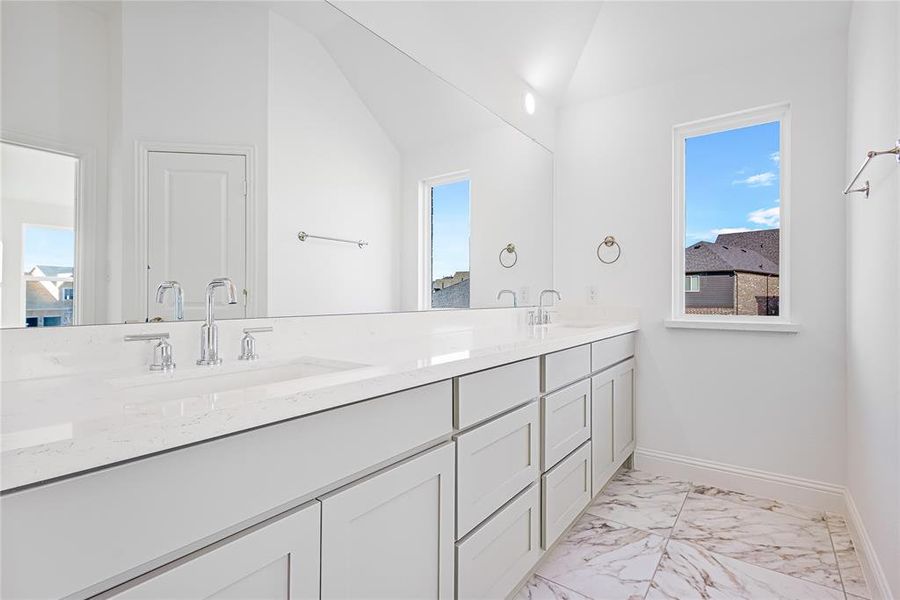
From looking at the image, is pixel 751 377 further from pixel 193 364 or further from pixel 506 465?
pixel 193 364

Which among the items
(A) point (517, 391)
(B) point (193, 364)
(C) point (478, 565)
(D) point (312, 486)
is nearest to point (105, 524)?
(D) point (312, 486)

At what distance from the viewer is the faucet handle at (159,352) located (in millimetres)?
1077

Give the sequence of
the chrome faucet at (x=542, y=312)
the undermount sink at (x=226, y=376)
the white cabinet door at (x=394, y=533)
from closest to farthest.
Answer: the white cabinet door at (x=394, y=533) < the undermount sink at (x=226, y=376) < the chrome faucet at (x=542, y=312)

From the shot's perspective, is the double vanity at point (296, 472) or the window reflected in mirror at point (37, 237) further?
the window reflected in mirror at point (37, 237)

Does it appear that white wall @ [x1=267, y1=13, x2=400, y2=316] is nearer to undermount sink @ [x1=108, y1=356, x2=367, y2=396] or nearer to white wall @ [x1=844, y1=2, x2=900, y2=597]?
undermount sink @ [x1=108, y1=356, x2=367, y2=396]

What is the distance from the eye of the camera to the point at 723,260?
2.63 meters

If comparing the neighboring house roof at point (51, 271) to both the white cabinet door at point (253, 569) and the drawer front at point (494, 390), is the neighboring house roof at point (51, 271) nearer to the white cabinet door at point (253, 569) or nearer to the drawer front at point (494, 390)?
the white cabinet door at point (253, 569)

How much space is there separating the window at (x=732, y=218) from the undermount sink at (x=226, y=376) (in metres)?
2.22

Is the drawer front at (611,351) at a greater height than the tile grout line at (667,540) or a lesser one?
greater

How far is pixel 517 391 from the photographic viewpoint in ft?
4.97

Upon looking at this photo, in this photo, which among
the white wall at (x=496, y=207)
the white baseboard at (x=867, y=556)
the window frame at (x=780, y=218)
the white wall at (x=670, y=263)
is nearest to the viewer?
the white baseboard at (x=867, y=556)

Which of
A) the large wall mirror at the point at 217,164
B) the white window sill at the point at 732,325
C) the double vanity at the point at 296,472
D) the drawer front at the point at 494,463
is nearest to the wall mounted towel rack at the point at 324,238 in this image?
the large wall mirror at the point at 217,164

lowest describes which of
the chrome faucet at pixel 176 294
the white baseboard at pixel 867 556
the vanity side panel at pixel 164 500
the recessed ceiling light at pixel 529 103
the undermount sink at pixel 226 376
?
the white baseboard at pixel 867 556

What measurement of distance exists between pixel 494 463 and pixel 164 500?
0.94 meters
